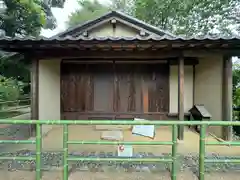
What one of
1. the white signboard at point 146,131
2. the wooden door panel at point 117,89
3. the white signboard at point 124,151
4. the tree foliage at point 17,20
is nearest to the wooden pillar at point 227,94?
the white signboard at point 146,131

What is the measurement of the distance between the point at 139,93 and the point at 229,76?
9.35 ft

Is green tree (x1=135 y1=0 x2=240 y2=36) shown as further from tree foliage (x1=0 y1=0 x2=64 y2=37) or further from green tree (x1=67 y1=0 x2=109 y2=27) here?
green tree (x1=67 y1=0 x2=109 y2=27)

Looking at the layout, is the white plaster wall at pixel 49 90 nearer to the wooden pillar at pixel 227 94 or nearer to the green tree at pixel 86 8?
the wooden pillar at pixel 227 94

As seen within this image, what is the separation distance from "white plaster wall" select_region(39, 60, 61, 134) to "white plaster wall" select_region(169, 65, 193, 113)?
3964 millimetres

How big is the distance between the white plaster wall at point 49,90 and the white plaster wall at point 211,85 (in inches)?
191

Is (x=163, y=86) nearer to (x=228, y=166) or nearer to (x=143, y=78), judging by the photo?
(x=143, y=78)

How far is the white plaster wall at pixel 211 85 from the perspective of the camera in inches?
212

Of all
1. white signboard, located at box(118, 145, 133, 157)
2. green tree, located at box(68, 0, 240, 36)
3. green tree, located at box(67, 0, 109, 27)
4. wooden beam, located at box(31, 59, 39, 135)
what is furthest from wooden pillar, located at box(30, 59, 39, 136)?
green tree, located at box(67, 0, 109, 27)

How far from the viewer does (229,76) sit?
482 centimetres

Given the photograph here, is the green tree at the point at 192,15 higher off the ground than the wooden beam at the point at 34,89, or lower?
higher

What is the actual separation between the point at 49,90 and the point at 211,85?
5064mm

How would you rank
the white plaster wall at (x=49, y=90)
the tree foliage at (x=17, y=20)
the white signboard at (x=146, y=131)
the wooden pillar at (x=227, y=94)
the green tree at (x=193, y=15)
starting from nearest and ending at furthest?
1. the wooden pillar at (x=227, y=94)
2. the white signboard at (x=146, y=131)
3. the white plaster wall at (x=49, y=90)
4. the tree foliage at (x=17, y=20)
5. the green tree at (x=193, y=15)

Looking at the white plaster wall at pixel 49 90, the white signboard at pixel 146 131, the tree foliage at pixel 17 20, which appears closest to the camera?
the white signboard at pixel 146 131

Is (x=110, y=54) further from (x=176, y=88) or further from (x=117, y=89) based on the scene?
(x=176, y=88)
